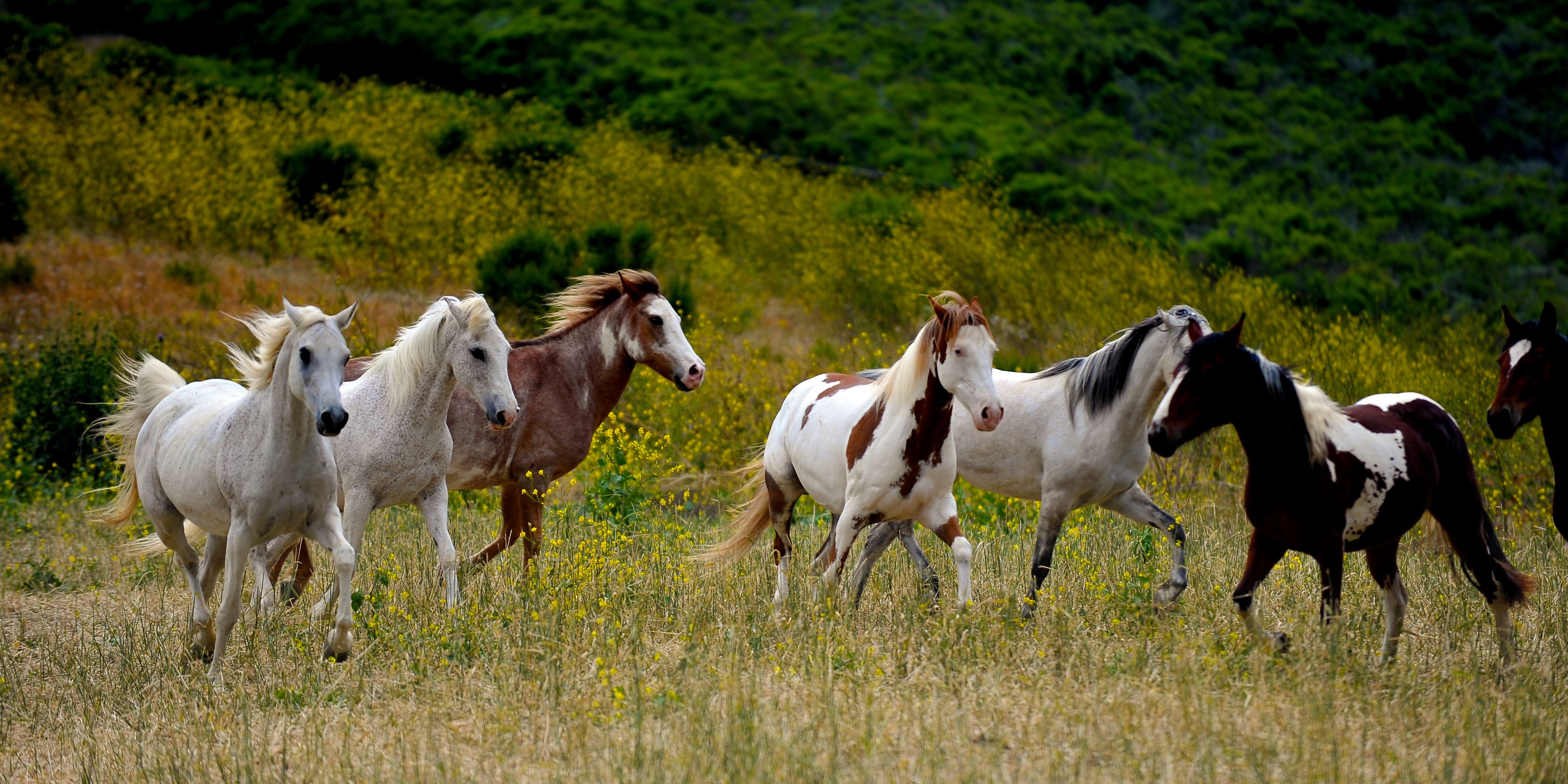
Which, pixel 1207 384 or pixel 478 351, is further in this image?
pixel 478 351

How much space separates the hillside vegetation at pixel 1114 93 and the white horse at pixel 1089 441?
14776 millimetres

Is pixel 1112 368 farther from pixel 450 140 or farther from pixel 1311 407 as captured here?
pixel 450 140

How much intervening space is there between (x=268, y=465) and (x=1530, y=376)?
5719 millimetres

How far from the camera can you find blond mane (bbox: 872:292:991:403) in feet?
19.9

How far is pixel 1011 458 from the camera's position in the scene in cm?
697

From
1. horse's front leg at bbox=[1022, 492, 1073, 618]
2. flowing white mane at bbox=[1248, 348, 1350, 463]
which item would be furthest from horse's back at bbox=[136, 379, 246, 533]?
flowing white mane at bbox=[1248, 348, 1350, 463]

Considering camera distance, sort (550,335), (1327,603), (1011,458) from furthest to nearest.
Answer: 1. (550,335)
2. (1011,458)
3. (1327,603)

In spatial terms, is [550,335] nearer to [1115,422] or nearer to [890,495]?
[890,495]

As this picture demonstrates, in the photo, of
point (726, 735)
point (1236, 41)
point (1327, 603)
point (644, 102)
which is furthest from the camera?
point (1236, 41)

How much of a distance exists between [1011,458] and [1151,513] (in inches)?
31.9

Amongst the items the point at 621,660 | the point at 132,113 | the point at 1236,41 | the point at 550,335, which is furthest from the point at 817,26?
the point at 621,660

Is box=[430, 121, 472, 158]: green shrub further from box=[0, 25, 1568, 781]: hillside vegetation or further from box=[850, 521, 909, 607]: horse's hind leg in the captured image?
box=[850, 521, 909, 607]: horse's hind leg

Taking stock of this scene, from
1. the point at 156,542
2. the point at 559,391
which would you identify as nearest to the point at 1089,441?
the point at 559,391

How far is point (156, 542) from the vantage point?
7.40 metres
